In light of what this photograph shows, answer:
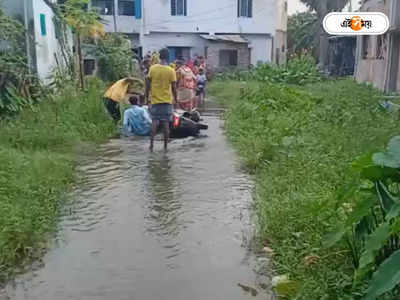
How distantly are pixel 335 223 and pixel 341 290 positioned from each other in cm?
90

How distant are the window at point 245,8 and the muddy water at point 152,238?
2400 cm

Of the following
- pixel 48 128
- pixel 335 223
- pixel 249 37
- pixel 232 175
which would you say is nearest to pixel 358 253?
pixel 335 223

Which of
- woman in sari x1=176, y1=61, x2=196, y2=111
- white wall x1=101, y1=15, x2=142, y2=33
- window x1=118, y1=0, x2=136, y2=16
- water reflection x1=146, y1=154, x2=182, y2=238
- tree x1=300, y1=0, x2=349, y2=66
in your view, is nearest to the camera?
A: water reflection x1=146, y1=154, x2=182, y2=238

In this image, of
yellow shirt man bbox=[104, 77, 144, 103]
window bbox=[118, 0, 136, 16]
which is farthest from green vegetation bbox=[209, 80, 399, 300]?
window bbox=[118, 0, 136, 16]

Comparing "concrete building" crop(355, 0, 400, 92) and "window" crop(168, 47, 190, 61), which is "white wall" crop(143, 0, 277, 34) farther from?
"concrete building" crop(355, 0, 400, 92)

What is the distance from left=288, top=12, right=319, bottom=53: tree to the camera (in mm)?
37938

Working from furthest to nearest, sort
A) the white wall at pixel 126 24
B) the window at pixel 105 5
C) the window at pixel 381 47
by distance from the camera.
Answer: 1. the white wall at pixel 126 24
2. the window at pixel 105 5
3. the window at pixel 381 47

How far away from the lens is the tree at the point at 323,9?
30.5 metres

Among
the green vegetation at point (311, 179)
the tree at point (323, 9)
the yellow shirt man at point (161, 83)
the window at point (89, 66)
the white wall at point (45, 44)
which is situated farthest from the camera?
the tree at point (323, 9)

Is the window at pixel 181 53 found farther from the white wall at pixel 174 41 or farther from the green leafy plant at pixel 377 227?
the green leafy plant at pixel 377 227

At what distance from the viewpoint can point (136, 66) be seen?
23031 mm

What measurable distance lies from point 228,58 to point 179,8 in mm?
4152

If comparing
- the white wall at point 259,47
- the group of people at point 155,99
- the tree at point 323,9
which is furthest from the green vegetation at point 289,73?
the group of people at point 155,99

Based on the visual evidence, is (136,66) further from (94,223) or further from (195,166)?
(94,223)
